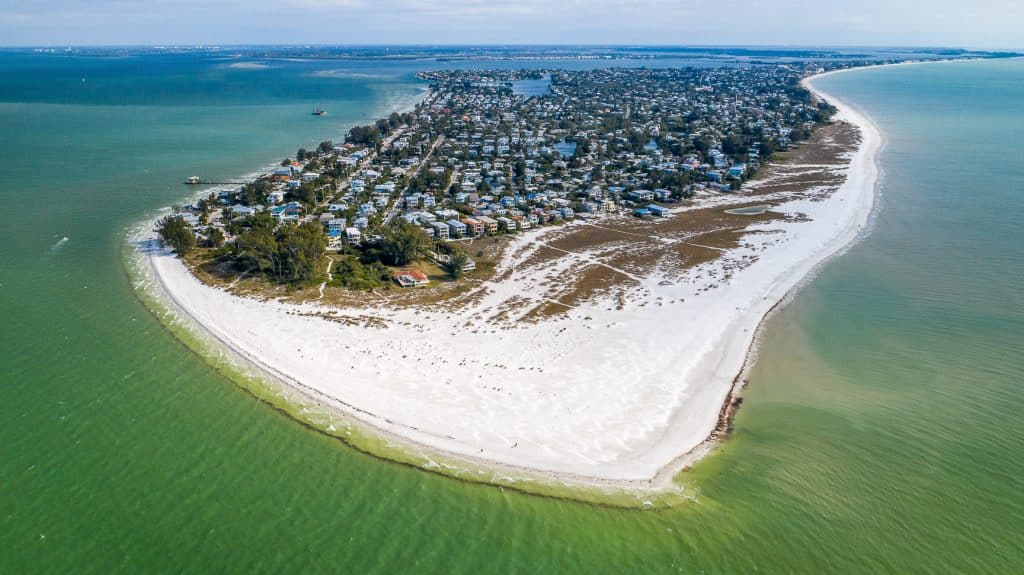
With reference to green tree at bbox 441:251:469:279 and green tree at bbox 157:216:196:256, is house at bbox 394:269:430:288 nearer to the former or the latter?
green tree at bbox 441:251:469:279

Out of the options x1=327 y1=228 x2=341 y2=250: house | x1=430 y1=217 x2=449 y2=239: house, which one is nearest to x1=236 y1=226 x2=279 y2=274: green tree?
x1=327 y1=228 x2=341 y2=250: house

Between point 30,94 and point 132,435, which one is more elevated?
point 30,94

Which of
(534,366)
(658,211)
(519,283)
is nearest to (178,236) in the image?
(519,283)

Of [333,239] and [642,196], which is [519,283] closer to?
[333,239]

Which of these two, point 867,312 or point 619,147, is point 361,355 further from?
point 619,147

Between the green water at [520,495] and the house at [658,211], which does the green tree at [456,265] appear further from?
the house at [658,211]

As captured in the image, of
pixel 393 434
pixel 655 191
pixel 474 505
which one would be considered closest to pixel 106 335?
pixel 393 434
